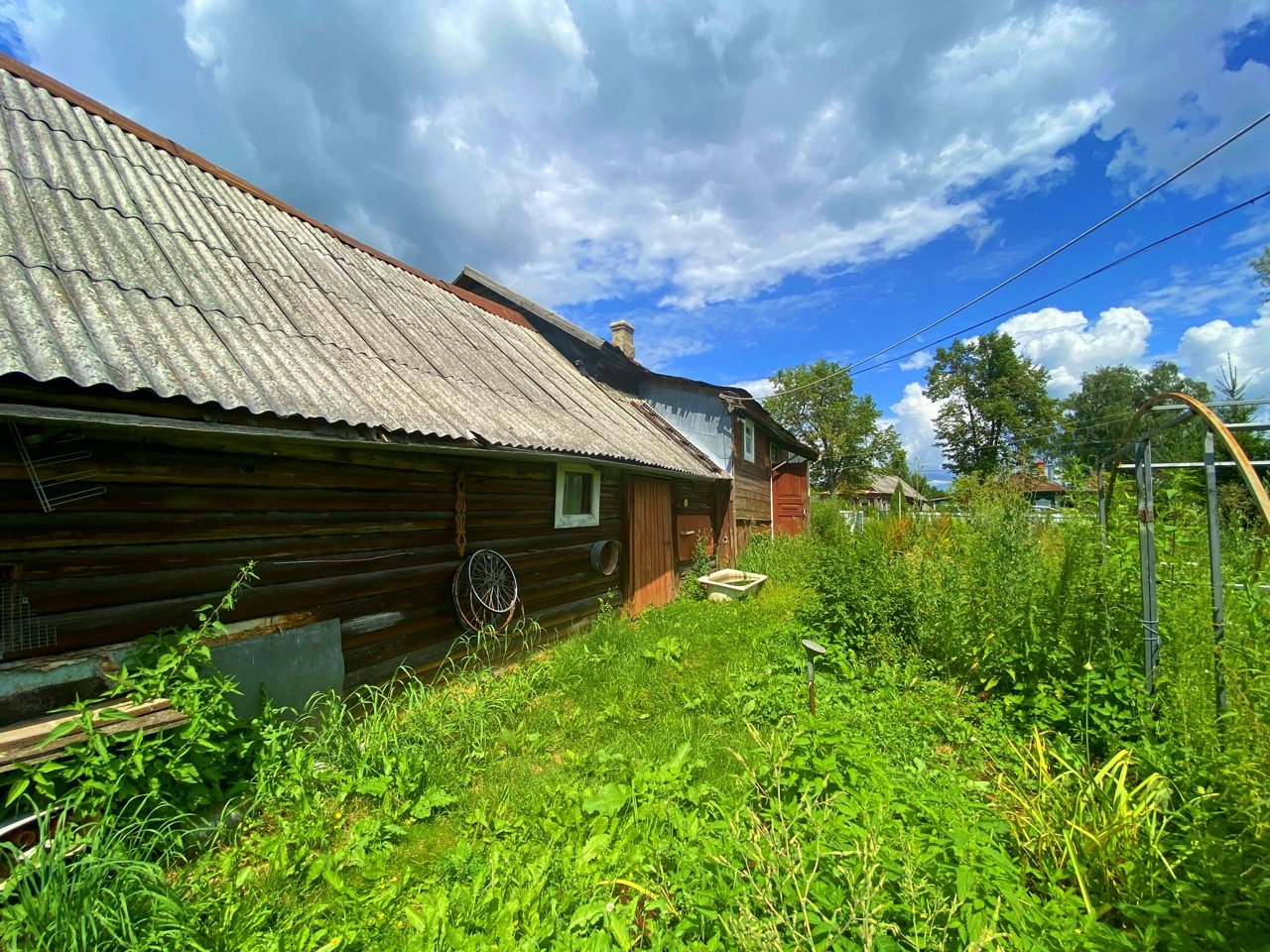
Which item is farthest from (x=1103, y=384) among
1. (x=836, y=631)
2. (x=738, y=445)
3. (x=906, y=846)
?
(x=906, y=846)

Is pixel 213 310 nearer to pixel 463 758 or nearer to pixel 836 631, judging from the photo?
pixel 463 758

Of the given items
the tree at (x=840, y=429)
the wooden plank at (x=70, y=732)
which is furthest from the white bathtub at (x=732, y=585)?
the tree at (x=840, y=429)

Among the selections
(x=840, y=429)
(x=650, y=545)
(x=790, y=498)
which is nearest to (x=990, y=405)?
(x=840, y=429)

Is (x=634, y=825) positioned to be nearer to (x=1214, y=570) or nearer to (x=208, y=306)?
(x=1214, y=570)

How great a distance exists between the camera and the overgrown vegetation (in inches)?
Answer: 74.8

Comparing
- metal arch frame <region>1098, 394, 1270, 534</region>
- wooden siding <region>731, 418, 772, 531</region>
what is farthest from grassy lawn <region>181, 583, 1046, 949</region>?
wooden siding <region>731, 418, 772, 531</region>

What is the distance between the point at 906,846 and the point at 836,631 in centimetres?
378

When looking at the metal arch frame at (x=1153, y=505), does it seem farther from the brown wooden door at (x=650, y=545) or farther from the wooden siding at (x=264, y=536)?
the brown wooden door at (x=650, y=545)

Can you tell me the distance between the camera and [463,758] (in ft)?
12.1

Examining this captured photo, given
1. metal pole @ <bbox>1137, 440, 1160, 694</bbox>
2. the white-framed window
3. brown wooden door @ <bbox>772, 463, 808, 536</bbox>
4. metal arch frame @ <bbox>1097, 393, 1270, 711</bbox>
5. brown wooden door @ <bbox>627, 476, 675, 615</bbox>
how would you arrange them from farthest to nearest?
brown wooden door @ <bbox>772, 463, 808, 536</bbox> → brown wooden door @ <bbox>627, 476, 675, 615</bbox> → the white-framed window → metal pole @ <bbox>1137, 440, 1160, 694</bbox> → metal arch frame @ <bbox>1097, 393, 1270, 711</bbox>

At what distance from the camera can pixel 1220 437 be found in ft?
8.39

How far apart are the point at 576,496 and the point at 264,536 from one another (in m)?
3.94

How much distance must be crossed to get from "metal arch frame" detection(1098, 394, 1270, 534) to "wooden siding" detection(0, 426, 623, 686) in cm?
482

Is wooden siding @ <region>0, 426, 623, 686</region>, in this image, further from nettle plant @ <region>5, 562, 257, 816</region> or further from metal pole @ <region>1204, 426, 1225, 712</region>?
metal pole @ <region>1204, 426, 1225, 712</region>
